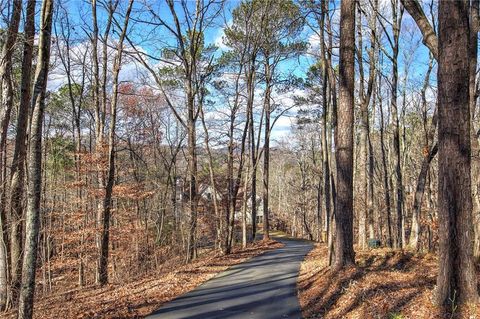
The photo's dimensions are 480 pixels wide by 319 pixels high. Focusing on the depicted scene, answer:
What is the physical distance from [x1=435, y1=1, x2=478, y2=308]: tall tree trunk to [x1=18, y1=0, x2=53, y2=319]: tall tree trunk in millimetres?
5839

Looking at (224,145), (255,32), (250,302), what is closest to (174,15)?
(255,32)

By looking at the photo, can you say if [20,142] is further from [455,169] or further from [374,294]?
[455,169]

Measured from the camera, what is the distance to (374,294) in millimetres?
6430

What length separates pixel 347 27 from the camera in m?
9.25

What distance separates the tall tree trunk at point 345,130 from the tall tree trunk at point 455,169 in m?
3.77

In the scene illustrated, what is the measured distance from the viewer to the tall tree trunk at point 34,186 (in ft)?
18.0

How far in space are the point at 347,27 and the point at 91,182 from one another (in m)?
13.0

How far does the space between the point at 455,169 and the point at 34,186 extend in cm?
601

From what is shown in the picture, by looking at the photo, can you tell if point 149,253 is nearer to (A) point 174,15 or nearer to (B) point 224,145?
(B) point 224,145

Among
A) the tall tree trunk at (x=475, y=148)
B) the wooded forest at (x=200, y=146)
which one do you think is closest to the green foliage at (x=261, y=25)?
the wooded forest at (x=200, y=146)

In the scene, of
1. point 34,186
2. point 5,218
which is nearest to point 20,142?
point 5,218

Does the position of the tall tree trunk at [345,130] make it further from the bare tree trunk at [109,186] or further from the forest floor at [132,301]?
the bare tree trunk at [109,186]

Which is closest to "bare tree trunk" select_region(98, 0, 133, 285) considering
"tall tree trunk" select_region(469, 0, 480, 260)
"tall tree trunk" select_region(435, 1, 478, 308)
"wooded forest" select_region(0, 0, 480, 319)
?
"wooded forest" select_region(0, 0, 480, 319)

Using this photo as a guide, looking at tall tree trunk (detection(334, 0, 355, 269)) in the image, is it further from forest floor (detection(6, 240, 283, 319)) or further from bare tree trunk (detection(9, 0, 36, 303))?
bare tree trunk (detection(9, 0, 36, 303))
